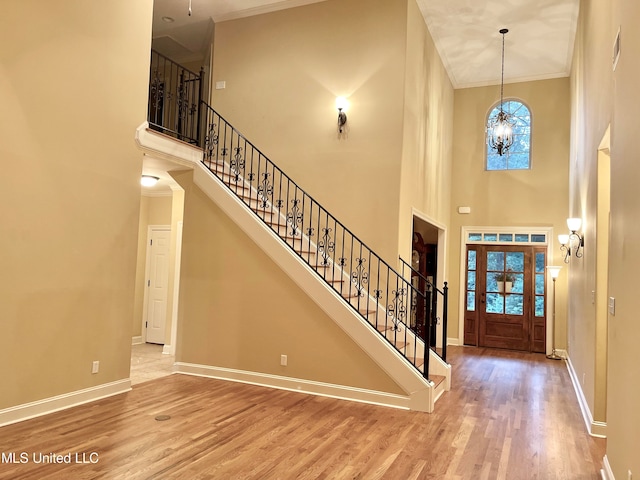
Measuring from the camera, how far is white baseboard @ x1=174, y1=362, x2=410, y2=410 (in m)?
4.98

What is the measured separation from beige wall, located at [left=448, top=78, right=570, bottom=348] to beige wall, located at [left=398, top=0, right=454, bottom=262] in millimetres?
413

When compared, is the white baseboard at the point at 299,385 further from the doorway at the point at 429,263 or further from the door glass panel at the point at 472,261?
the door glass panel at the point at 472,261

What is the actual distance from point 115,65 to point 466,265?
23.8 ft

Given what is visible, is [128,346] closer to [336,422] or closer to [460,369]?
[336,422]

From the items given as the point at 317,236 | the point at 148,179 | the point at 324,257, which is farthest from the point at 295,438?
the point at 148,179

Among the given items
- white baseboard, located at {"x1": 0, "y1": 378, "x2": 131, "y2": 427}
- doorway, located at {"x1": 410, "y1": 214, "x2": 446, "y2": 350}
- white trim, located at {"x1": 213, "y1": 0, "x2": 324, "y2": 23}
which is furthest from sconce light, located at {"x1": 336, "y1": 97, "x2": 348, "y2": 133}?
white baseboard, located at {"x1": 0, "y1": 378, "x2": 131, "y2": 427}

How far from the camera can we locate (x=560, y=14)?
273 inches

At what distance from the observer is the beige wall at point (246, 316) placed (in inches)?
207

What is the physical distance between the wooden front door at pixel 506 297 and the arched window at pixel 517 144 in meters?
1.64

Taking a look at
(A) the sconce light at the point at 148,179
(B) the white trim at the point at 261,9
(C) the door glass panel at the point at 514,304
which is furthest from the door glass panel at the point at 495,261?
(A) the sconce light at the point at 148,179

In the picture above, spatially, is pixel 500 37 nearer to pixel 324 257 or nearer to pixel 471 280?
pixel 471 280

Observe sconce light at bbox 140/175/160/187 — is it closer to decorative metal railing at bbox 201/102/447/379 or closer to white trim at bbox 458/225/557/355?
decorative metal railing at bbox 201/102/447/379

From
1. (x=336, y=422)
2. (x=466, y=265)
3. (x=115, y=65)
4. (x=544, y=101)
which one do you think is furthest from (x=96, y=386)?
(x=544, y=101)

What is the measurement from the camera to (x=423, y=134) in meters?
7.25
